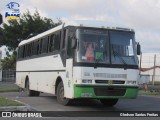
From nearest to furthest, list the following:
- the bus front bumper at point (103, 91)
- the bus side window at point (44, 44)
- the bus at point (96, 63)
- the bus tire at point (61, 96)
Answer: the bus front bumper at point (103, 91)
the bus at point (96, 63)
the bus tire at point (61, 96)
the bus side window at point (44, 44)

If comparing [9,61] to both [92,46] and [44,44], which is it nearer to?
[44,44]

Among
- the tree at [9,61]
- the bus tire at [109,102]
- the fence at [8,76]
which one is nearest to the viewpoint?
the bus tire at [109,102]

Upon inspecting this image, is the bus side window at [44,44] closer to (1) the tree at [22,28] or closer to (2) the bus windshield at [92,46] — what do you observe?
(2) the bus windshield at [92,46]

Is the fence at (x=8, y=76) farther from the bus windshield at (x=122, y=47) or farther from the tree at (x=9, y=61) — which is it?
the bus windshield at (x=122, y=47)

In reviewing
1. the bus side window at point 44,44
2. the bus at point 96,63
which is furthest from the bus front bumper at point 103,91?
the bus side window at point 44,44

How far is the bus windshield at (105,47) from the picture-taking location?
50.0 feet

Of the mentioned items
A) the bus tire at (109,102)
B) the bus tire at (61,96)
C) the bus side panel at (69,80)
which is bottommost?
the bus tire at (109,102)

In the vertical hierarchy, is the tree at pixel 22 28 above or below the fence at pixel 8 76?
above

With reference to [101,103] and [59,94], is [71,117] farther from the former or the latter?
[101,103]

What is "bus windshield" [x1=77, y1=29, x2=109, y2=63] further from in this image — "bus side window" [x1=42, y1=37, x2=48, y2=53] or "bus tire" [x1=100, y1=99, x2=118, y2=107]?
"bus side window" [x1=42, y1=37, x2=48, y2=53]

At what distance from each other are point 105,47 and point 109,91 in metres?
1.69

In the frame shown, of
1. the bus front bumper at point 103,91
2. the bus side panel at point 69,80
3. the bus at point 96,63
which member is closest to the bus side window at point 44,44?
the bus at point 96,63

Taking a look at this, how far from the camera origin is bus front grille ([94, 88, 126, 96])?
49.5 ft

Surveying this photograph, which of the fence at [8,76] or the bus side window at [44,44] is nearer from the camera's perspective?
the bus side window at [44,44]
